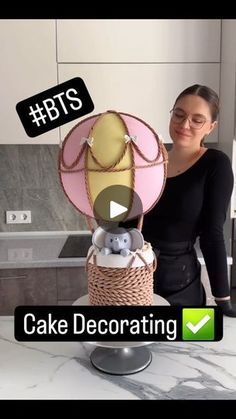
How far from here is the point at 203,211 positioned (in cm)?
→ 99

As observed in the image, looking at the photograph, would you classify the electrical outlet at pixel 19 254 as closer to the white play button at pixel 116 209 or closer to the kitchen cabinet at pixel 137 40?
the kitchen cabinet at pixel 137 40

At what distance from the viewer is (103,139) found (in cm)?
62

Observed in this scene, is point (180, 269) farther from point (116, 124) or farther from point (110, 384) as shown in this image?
point (116, 124)

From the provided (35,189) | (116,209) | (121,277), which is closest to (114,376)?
(121,277)

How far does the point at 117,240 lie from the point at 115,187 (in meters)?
0.09

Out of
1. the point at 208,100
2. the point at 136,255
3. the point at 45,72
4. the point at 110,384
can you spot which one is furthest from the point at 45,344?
the point at 45,72

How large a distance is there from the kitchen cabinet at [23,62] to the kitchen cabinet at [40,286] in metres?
0.61

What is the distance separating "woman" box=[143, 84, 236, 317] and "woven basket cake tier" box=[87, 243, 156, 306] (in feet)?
1.06

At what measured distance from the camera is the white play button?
643mm

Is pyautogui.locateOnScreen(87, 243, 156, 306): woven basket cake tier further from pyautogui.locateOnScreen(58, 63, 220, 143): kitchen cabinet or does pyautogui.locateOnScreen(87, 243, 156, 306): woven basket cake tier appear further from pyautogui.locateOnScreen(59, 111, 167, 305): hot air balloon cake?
pyautogui.locateOnScreen(58, 63, 220, 143): kitchen cabinet

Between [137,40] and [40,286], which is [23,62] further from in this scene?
[40,286]

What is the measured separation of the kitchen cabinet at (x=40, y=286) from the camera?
5.67ft

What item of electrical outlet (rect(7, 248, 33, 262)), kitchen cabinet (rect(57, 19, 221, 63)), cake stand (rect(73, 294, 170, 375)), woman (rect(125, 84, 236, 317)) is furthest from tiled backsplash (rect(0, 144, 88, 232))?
cake stand (rect(73, 294, 170, 375))

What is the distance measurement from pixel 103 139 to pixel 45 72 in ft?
4.03
